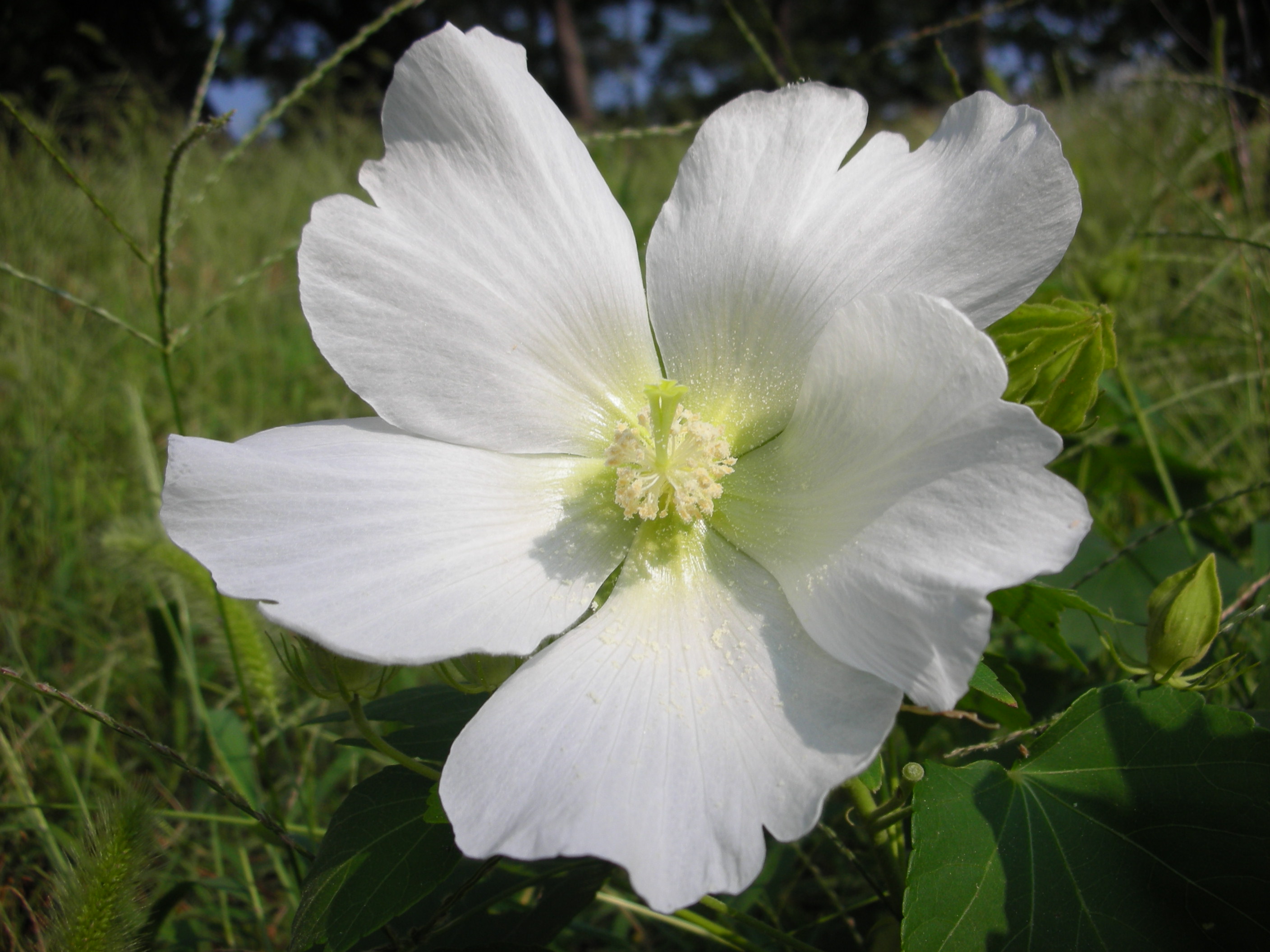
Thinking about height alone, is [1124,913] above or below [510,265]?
below

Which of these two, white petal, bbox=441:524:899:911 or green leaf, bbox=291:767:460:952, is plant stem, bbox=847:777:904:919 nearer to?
white petal, bbox=441:524:899:911

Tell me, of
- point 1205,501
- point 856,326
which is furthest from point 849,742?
point 1205,501

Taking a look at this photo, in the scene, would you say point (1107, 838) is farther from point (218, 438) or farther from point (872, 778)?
point (218, 438)

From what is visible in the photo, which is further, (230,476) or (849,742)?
(230,476)

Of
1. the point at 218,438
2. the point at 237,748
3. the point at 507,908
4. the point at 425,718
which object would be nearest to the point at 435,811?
the point at 425,718

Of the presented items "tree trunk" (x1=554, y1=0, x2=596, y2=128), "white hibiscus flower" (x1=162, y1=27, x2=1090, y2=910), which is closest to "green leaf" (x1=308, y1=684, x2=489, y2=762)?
"white hibiscus flower" (x1=162, y1=27, x2=1090, y2=910)

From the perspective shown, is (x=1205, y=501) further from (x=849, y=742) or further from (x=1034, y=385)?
(x=849, y=742)

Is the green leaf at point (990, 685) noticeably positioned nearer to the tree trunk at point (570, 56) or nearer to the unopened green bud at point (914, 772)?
the unopened green bud at point (914, 772)

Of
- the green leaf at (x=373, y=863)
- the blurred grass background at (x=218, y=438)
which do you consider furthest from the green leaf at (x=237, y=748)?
the green leaf at (x=373, y=863)
